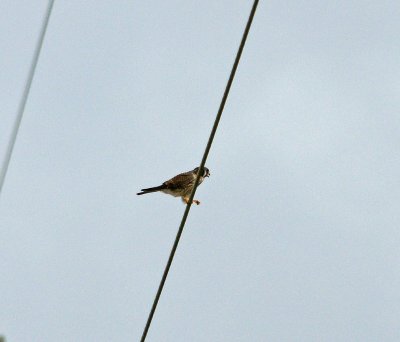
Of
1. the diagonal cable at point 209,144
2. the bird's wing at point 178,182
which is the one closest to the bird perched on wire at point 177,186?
the bird's wing at point 178,182

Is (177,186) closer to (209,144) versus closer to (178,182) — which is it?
(178,182)

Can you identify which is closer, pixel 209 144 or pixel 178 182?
pixel 209 144

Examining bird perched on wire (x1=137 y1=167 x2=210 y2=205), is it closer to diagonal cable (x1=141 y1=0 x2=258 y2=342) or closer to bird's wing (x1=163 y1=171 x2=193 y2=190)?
→ bird's wing (x1=163 y1=171 x2=193 y2=190)

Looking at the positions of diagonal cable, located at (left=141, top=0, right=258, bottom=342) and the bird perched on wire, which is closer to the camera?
diagonal cable, located at (left=141, top=0, right=258, bottom=342)

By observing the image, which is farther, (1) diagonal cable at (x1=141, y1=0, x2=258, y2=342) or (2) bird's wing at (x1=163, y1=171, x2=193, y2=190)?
(2) bird's wing at (x1=163, y1=171, x2=193, y2=190)

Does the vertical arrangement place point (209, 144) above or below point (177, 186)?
above

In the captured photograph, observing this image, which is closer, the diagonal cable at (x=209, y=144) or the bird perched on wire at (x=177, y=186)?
the diagonal cable at (x=209, y=144)

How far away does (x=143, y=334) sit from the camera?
7125mm

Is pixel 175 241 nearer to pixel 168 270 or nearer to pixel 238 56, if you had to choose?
pixel 168 270

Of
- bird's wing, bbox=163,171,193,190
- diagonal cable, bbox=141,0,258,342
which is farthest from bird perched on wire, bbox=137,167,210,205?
diagonal cable, bbox=141,0,258,342

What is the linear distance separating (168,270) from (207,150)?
48.2 inches

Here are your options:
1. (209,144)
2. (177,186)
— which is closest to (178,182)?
(177,186)

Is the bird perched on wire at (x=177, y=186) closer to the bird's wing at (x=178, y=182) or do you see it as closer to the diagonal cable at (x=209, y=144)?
the bird's wing at (x=178, y=182)

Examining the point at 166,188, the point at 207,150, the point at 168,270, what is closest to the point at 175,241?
the point at 168,270
